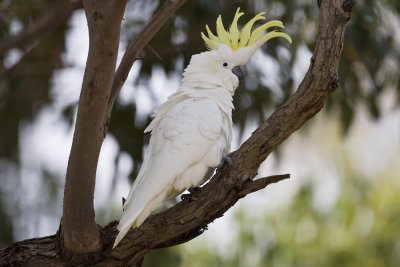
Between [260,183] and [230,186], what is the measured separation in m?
0.09

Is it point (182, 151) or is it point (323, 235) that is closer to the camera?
point (182, 151)

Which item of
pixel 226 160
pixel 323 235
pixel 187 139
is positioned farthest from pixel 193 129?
pixel 323 235

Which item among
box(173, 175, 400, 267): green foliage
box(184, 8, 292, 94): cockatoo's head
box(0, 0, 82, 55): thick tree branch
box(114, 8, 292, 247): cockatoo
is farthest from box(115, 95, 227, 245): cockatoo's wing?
box(173, 175, 400, 267): green foliage

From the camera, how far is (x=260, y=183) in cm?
237

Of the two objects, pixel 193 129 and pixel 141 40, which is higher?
pixel 141 40

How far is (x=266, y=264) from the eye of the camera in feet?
20.5

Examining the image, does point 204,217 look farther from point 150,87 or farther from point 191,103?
point 150,87

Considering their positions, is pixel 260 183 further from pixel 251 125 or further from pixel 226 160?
pixel 251 125

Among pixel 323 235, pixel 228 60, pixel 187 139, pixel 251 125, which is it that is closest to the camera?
pixel 187 139

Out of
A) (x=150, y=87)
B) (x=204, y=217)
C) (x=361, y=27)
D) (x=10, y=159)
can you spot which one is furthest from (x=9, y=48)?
(x=204, y=217)

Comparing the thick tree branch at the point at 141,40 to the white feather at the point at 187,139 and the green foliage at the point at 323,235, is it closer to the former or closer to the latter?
the white feather at the point at 187,139

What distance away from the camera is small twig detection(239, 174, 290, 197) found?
2341mm

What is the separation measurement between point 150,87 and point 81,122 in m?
2.02

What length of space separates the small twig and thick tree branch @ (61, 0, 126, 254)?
0.43 meters
